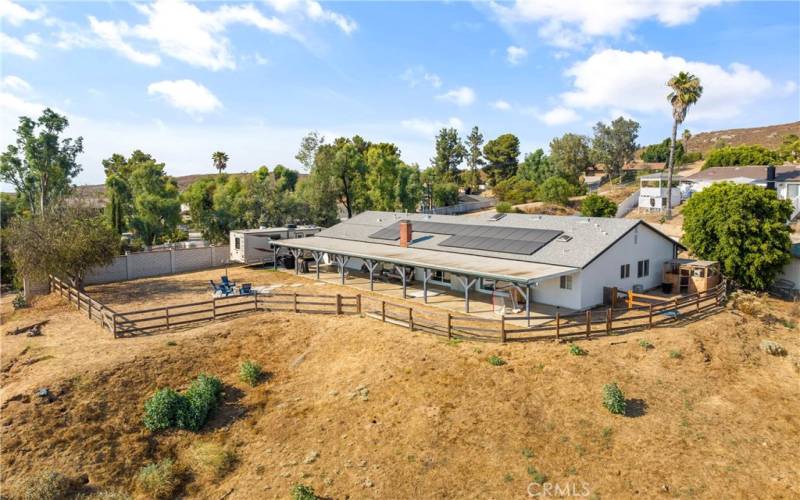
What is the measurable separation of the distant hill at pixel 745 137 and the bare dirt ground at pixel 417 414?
118357 millimetres

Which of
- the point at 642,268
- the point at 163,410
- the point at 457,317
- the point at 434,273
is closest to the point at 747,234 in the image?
the point at 642,268

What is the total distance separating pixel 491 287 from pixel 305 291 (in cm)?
1122

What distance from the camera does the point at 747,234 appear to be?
88.3 ft

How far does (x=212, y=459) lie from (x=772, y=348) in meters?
22.3

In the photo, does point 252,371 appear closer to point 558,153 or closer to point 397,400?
point 397,400

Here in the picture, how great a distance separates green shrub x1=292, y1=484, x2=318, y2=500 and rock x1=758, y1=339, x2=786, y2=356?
19.7 meters

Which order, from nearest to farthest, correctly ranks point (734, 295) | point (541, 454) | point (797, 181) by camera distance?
1. point (541, 454)
2. point (734, 295)
3. point (797, 181)

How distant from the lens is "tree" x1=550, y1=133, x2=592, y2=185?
79.3 metres

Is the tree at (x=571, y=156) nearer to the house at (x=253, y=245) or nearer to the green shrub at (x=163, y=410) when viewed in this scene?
the house at (x=253, y=245)

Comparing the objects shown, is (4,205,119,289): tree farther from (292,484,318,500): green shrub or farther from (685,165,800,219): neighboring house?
(685,165,800,219): neighboring house

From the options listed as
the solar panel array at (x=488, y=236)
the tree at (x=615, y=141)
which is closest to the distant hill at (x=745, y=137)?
the tree at (x=615, y=141)

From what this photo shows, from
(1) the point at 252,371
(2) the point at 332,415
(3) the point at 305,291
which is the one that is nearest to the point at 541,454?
(2) the point at 332,415

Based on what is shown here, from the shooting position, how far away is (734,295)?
25.9 m

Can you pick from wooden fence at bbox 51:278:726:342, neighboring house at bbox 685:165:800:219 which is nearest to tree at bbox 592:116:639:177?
neighboring house at bbox 685:165:800:219
